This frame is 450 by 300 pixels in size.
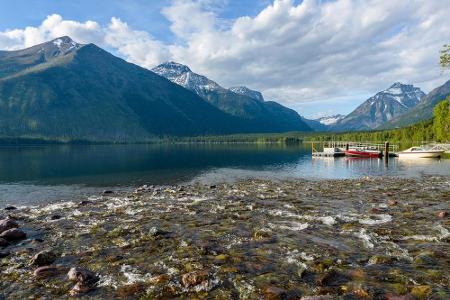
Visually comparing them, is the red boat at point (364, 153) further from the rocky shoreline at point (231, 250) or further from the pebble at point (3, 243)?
the pebble at point (3, 243)

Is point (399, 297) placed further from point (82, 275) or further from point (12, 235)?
point (12, 235)

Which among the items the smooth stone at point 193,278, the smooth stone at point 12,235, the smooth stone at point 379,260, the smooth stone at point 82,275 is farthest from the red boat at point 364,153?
the smooth stone at point 82,275

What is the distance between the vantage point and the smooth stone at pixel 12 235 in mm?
25500

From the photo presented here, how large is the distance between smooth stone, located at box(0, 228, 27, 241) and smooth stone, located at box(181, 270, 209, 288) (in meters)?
15.6

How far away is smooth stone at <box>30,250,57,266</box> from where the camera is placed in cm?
2058

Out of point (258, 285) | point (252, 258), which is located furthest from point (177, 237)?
point (258, 285)

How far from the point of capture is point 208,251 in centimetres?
2200

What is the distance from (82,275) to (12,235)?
11421 mm

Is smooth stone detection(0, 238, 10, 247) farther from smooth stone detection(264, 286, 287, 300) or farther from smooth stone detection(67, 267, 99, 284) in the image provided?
smooth stone detection(264, 286, 287, 300)

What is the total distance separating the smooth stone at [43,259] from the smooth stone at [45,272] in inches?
54.3

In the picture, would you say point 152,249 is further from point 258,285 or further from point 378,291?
point 378,291

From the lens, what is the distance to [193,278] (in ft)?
57.7

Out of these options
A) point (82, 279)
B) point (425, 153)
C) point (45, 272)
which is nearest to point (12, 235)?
point (45, 272)

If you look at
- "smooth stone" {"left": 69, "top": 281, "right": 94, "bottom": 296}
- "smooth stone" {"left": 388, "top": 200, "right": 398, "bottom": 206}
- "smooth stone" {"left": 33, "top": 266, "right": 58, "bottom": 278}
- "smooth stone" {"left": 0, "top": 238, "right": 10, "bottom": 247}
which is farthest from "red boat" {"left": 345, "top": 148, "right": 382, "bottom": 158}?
"smooth stone" {"left": 69, "top": 281, "right": 94, "bottom": 296}
